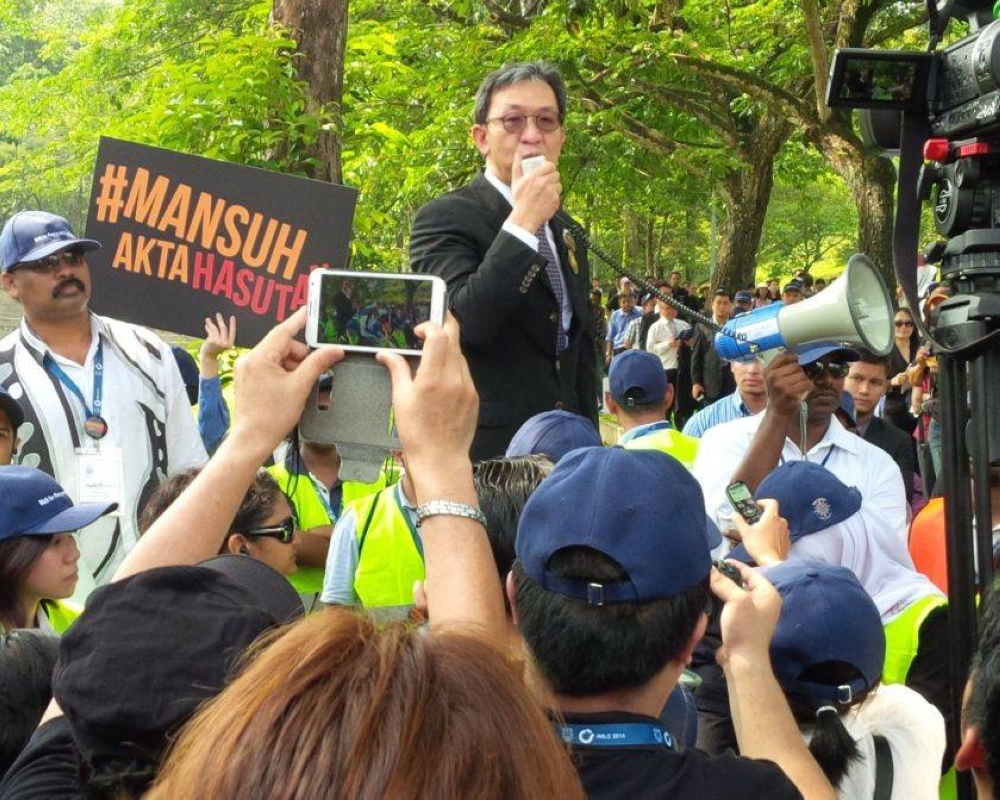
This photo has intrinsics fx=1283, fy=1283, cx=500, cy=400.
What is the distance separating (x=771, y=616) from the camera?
2.05 m

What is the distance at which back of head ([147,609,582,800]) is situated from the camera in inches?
39.2

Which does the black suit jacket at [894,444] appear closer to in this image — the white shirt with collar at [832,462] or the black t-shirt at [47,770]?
the white shirt with collar at [832,462]

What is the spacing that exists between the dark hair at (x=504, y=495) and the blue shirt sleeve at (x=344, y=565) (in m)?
0.72

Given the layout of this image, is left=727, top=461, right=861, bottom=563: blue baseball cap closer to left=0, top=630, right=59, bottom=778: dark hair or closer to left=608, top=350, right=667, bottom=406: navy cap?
left=0, top=630, right=59, bottom=778: dark hair

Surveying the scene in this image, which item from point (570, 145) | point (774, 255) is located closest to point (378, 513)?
point (570, 145)

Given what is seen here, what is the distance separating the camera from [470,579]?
170 centimetres

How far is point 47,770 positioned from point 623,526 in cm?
87

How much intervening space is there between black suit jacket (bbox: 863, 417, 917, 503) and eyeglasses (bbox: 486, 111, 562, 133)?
3.10 meters

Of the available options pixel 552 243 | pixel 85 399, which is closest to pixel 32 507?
pixel 85 399

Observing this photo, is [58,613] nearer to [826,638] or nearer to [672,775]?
[826,638]

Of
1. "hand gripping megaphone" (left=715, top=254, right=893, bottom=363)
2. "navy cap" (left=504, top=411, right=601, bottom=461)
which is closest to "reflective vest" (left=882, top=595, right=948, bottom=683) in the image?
"hand gripping megaphone" (left=715, top=254, right=893, bottom=363)

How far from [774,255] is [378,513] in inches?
1621

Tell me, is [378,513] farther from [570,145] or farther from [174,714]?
[570,145]

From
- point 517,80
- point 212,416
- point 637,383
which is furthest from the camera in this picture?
point 637,383
